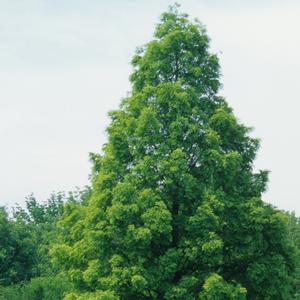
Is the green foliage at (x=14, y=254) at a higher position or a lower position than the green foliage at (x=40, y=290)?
higher

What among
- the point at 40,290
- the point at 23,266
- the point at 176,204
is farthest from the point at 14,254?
the point at 176,204

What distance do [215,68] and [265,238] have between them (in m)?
7.20

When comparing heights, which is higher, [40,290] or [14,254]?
[14,254]

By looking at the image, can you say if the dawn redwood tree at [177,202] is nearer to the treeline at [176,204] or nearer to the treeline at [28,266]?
the treeline at [176,204]

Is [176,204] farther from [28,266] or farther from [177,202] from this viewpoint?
[28,266]

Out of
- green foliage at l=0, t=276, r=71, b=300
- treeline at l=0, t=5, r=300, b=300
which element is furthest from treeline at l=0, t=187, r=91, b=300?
treeline at l=0, t=5, r=300, b=300

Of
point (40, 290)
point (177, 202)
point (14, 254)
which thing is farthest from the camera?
point (14, 254)

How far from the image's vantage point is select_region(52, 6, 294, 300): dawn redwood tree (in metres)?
24.8

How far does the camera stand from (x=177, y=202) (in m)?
26.0

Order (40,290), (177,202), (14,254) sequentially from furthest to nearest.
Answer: (14,254), (40,290), (177,202)

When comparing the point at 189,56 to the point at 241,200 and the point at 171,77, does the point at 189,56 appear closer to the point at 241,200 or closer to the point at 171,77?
the point at 171,77

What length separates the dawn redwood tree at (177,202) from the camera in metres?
24.8

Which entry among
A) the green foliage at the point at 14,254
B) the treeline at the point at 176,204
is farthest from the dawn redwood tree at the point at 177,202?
the green foliage at the point at 14,254

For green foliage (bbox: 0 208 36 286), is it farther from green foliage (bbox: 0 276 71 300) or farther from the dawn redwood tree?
the dawn redwood tree
